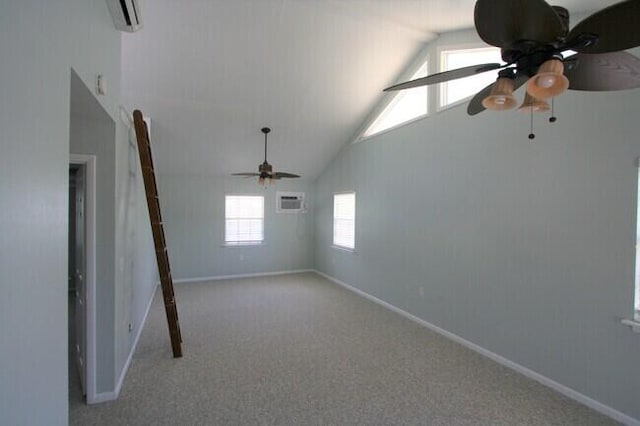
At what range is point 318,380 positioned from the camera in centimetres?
288

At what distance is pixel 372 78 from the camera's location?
179 inches

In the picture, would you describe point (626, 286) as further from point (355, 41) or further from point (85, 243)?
point (85, 243)

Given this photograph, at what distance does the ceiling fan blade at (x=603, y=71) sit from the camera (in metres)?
1.38

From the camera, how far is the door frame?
2.44 metres

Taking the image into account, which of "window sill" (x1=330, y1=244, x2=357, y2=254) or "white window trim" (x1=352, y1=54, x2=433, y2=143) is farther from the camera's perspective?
"window sill" (x1=330, y1=244, x2=357, y2=254)

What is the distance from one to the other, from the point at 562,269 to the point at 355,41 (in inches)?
132

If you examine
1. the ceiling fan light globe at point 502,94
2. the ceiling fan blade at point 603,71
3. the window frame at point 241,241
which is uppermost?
the ceiling fan blade at point 603,71

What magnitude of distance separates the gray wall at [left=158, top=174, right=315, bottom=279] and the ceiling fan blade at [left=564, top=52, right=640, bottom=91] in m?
6.20

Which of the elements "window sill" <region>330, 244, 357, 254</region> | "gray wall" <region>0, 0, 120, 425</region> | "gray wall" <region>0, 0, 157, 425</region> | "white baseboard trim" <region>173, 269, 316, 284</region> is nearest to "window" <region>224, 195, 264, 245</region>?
"white baseboard trim" <region>173, 269, 316, 284</region>

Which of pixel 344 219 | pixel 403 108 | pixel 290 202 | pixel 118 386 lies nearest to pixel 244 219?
pixel 290 202

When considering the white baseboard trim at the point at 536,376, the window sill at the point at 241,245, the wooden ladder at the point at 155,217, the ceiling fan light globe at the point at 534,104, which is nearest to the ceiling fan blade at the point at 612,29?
the ceiling fan light globe at the point at 534,104

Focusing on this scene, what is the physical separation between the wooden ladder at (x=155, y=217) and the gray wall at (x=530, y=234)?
3.13 metres

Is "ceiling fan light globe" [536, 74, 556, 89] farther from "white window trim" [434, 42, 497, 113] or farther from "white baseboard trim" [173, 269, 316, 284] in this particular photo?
"white baseboard trim" [173, 269, 316, 284]

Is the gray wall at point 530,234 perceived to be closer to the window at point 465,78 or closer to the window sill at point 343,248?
the window at point 465,78
